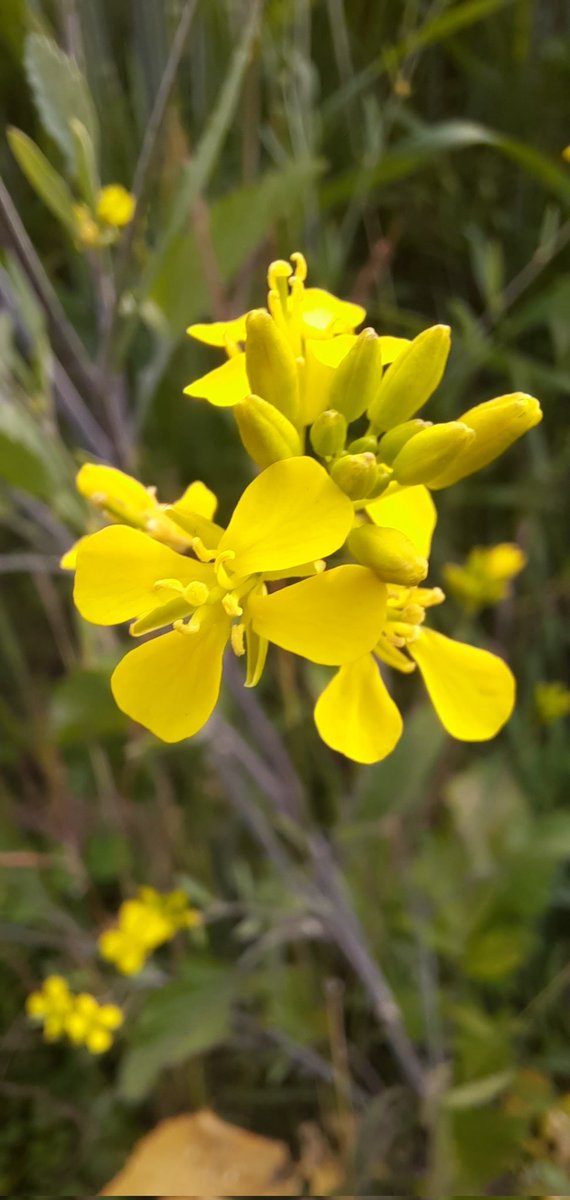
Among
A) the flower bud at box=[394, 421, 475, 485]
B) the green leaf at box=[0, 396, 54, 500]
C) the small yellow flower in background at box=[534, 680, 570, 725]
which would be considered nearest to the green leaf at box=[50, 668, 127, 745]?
the green leaf at box=[0, 396, 54, 500]

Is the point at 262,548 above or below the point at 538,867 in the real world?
above

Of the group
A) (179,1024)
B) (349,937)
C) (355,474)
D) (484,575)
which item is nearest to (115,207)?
(355,474)

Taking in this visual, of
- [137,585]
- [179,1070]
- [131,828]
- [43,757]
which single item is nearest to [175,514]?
[137,585]

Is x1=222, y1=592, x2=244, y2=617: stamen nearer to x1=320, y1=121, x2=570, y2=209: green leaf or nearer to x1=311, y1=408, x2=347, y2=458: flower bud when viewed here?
x1=311, y1=408, x2=347, y2=458: flower bud

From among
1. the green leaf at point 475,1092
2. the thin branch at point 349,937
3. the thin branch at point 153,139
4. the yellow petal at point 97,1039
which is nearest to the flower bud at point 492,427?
the thin branch at point 153,139

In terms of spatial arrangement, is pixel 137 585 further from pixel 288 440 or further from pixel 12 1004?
pixel 12 1004

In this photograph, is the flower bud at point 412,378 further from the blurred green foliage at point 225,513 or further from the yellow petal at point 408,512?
the blurred green foliage at point 225,513
